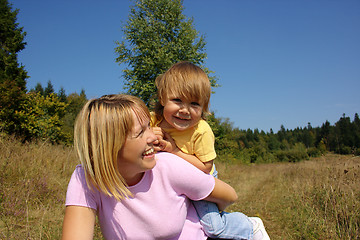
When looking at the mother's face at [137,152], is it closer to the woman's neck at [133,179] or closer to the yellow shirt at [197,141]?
the woman's neck at [133,179]

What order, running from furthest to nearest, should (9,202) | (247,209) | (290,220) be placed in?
1. (247,209)
2. (290,220)
3. (9,202)

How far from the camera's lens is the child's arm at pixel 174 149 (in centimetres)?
177

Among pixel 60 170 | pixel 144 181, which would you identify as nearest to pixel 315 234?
pixel 144 181

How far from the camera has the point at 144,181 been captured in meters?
1.37

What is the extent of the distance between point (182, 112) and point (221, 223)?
0.79 metres

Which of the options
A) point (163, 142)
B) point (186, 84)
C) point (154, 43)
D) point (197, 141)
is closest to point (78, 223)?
point (163, 142)

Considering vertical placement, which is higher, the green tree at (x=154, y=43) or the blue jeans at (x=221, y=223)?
the green tree at (x=154, y=43)

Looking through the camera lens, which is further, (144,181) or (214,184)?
(214,184)

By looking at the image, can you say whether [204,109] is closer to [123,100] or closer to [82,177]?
[123,100]

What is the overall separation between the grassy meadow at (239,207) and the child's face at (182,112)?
78.8 inches

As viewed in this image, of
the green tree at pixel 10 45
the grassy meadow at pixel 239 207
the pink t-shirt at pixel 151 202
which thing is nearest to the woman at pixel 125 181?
the pink t-shirt at pixel 151 202

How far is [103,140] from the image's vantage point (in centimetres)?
123

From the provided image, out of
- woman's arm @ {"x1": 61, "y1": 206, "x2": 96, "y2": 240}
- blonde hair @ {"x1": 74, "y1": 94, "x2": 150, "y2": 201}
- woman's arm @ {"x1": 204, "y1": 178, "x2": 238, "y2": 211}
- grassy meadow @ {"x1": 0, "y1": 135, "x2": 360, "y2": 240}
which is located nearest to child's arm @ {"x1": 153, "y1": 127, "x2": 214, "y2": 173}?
woman's arm @ {"x1": 204, "y1": 178, "x2": 238, "y2": 211}

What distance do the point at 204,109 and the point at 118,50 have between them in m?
11.5
